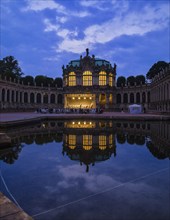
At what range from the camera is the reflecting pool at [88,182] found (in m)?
5.85

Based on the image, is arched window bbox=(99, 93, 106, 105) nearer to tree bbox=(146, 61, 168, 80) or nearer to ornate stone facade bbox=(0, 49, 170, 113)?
ornate stone facade bbox=(0, 49, 170, 113)

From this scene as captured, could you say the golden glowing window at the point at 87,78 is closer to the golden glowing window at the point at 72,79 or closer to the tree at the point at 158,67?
the golden glowing window at the point at 72,79

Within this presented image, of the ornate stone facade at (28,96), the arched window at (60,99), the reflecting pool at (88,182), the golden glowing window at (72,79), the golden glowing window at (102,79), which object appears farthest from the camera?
the arched window at (60,99)

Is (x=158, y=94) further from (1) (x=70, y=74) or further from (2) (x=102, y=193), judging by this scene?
(2) (x=102, y=193)

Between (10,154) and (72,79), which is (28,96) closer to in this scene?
(72,79)

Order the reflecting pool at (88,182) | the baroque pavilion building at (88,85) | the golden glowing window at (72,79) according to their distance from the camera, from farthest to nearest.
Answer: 1. the golden glowing window at (72,79)
2. the baroque pavilion building at (88,85)
3. the reflecting pool at (88,182)

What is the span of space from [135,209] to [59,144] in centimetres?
965

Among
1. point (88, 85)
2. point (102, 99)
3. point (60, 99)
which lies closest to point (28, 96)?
point (60, 99)

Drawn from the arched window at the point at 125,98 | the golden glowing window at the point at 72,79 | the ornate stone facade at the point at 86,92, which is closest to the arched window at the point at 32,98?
the ornate stone facade at the point at 86,92

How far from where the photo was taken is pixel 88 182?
7844 mm

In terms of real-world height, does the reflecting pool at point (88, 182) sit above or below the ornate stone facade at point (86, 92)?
below

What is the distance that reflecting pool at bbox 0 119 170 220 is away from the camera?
585 cm

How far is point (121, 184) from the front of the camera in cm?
766

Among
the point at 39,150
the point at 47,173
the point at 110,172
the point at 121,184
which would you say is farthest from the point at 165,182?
the point at 39,150
